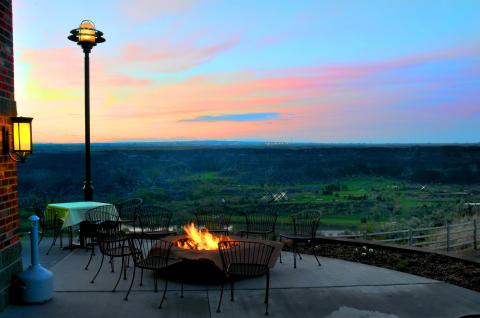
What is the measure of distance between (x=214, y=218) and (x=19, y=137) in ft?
14.4

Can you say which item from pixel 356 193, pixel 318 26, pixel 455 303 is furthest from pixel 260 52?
pixel 356 193

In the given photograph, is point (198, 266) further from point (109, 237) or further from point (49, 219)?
point (49, 219)

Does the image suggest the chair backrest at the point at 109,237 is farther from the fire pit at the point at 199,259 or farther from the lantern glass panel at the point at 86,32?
the lantern glass panel at the point at 86,32

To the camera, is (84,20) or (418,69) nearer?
(84,20)

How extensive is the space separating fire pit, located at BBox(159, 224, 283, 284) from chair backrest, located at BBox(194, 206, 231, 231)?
113 cm

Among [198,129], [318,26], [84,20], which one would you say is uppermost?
[318,26]

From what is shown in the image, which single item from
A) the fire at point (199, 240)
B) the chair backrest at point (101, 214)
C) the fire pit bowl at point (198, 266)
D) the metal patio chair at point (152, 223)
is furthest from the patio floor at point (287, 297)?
the chair backrest at point (101, 214)

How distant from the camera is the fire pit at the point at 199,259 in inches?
257

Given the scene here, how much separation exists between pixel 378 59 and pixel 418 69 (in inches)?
56.4

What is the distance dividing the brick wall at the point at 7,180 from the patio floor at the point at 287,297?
49 centimetres

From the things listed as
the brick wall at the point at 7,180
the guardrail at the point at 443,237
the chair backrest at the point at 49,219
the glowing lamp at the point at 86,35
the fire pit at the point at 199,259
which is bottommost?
the guardrail at the point at 443,237

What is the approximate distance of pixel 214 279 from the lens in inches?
271

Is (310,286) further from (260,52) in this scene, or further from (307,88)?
(307,88)

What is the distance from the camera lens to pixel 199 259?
6.45 meters
